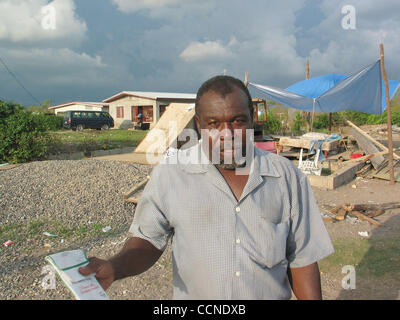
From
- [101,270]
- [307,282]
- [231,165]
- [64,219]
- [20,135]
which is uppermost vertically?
[20,135]

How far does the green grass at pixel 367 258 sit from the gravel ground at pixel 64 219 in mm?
1905

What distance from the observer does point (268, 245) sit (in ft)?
4.37

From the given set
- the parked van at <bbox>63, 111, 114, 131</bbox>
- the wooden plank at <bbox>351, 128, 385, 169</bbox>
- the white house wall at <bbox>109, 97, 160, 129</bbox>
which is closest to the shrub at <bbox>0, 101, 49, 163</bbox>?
the wooden plank at <bbox>351, 128, 385, 169</bbox>

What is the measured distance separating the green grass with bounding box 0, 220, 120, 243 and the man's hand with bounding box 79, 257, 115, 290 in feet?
12.6

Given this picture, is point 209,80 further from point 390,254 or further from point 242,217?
point 390,254

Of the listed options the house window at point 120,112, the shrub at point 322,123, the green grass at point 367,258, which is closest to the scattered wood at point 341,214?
the green grass at point 367,258

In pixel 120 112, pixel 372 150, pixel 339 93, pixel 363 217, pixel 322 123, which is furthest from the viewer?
pixel 120 112

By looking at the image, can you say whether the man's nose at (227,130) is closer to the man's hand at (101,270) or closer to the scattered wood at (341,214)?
the man's hand at (101,270)

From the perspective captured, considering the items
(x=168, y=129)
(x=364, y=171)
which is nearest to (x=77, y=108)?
(x=168, y=129)

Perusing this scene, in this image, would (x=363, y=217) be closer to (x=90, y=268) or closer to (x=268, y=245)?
(x=268, y=245)

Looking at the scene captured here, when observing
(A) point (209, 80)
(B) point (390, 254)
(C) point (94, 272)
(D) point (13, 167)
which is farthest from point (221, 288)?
(D) point (13, 167)

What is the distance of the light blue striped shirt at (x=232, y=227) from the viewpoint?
4.30ft

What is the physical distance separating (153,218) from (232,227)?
32 centimetres

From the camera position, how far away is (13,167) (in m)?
7.86
